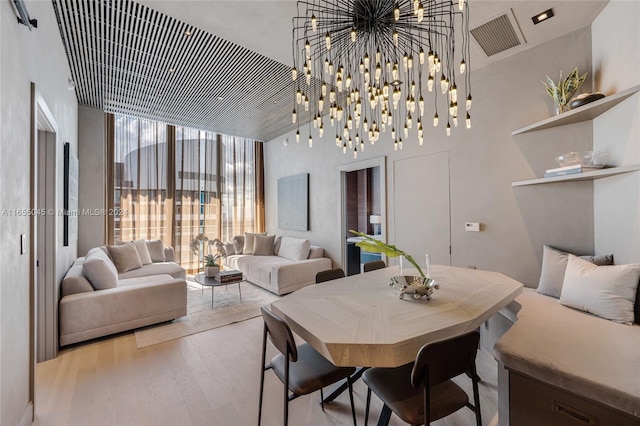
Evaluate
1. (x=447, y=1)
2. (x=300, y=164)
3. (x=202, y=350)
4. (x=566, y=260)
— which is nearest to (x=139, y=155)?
(x=300, y=164)

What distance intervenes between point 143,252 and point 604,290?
6.01 meters

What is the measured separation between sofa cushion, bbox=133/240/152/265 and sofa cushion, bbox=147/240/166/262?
0.16 metres

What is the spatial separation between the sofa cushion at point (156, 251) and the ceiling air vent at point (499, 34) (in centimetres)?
584

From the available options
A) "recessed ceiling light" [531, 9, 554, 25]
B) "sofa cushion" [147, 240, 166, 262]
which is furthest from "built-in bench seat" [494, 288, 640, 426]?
"sofa cushion" [147, 240, 166, 262]

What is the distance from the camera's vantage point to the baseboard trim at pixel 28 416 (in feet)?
5.35

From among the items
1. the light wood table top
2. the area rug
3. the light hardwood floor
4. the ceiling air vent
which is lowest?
the light hardwood floor

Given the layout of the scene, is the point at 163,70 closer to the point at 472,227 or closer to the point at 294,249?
the point at 294,249

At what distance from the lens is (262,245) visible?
5.84m

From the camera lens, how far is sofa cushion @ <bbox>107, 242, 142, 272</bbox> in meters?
4.38

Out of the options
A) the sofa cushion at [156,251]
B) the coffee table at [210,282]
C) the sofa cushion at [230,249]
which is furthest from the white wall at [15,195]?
the sofa cushion at [230,249]

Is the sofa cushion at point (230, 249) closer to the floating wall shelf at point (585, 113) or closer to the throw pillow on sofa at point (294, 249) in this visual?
the throw pillow on sofa at point (294, 249)

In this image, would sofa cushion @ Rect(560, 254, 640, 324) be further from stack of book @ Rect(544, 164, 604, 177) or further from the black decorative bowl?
the black decorative bowl

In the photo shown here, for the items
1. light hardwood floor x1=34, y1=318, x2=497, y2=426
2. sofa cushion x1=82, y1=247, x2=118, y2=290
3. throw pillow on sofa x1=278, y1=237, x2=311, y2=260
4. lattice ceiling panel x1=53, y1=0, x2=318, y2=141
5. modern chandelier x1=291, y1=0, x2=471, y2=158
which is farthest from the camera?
throw pillow on sofa x1=278, y1=237, x2=311, y2=260

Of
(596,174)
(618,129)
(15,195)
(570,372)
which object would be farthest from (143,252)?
(618,129)
